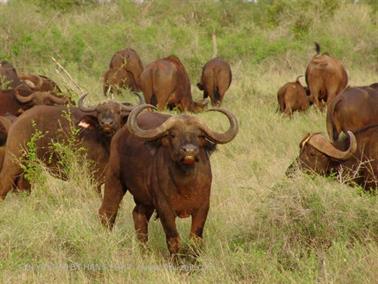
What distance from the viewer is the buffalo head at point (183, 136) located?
6.28 metres

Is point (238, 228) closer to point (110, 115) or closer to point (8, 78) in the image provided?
point (110, 115)

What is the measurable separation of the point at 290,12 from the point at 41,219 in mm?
28140

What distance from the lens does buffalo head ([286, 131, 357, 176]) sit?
8273mm

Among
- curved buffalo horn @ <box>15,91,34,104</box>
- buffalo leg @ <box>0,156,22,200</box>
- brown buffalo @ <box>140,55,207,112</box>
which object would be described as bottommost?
brown buffalo @ <box>140,55,207,112</box>

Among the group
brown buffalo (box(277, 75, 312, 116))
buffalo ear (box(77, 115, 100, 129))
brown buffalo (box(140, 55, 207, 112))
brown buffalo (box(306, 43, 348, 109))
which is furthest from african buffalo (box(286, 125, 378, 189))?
brown buffalo (box(140, 55, 207, 112))

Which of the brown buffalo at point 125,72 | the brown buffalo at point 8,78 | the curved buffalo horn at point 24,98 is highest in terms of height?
the curved buffalo horn at point 24,98

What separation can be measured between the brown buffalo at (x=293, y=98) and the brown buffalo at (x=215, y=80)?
8.42ft

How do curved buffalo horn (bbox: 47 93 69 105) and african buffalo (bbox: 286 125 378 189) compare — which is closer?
african buffalo (bbox: 286 125 378 189)

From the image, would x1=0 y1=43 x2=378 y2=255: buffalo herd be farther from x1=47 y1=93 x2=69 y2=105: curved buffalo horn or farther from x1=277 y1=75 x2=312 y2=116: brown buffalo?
x1=277 y1=75 x2=312 y2=116: brown buffalo

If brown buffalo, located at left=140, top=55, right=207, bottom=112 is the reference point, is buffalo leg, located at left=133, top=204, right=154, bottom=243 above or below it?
above

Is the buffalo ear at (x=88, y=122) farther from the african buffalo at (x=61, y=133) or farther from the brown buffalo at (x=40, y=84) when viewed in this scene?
the brown buffalo at (x=40, y=84)

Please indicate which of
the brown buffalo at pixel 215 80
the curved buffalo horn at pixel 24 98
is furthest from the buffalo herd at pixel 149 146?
the brown buffalo at pixel 215 80

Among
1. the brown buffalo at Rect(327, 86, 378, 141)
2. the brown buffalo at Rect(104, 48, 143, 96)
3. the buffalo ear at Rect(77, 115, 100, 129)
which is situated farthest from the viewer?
the brown buffalo at Rect(104, 48, 143, 96)

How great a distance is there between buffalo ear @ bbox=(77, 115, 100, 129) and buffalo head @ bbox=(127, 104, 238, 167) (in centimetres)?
250
